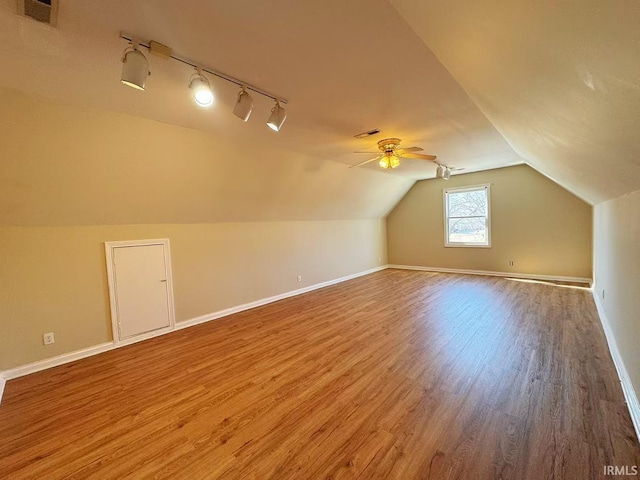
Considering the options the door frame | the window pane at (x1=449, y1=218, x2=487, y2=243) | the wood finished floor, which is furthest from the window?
the door frame

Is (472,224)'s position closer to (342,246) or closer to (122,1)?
(342,246)

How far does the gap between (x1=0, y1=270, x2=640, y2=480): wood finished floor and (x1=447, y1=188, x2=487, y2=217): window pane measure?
11.4 ft

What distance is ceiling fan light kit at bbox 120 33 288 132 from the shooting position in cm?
153

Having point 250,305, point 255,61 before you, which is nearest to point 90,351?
point 250,305

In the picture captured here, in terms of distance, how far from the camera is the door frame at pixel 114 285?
3.33m

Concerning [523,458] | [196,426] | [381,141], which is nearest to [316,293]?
[381,141]

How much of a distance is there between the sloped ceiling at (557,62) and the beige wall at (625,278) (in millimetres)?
457

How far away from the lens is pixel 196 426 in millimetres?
1949

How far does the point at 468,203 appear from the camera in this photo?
22.4ft

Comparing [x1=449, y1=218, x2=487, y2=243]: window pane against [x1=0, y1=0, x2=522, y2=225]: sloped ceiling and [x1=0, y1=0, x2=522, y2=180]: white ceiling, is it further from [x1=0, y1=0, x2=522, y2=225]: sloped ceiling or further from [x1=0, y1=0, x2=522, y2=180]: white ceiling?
[x1=0, y1=0, x2=522, y2=180]: white ceiling

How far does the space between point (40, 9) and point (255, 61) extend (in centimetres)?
104

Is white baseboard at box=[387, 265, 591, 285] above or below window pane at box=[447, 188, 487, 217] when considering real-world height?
below

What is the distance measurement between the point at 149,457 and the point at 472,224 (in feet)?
24.1

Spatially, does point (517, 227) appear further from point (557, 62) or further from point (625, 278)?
point (557, 62)
